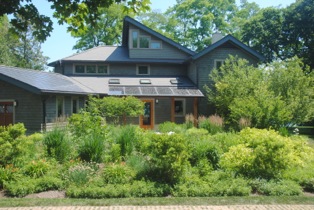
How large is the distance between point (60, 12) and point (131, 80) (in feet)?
65.1

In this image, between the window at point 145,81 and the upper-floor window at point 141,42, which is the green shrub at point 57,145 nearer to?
the window at point 145,81

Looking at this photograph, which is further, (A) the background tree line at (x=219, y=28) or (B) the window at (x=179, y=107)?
(A) the background tree line at (x=219, y=28)

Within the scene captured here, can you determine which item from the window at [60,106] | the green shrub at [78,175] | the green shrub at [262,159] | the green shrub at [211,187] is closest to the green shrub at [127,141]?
the green shrub at [78,175]

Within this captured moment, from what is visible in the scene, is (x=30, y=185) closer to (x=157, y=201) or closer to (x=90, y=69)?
(x=157, y=201)

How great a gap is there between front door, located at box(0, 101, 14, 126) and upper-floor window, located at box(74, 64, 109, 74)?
870cm

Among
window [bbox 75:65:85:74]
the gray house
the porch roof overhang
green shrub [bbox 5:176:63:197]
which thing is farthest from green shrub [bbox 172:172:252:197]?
window [bbox 75:65:85:74]

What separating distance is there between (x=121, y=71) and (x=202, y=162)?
17592 millimetres

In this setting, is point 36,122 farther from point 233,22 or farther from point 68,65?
point 233,22

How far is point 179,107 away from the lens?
2336cm

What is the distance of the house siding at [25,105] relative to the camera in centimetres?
1600

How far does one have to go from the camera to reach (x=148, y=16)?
152 feet

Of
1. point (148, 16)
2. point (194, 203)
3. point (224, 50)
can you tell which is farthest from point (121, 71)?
point (148, 16)

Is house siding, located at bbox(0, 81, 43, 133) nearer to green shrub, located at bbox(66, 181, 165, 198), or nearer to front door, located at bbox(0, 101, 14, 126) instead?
front door, located at bbox(0, 101, 14, 126)

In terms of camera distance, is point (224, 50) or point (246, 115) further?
point (224, 50)
